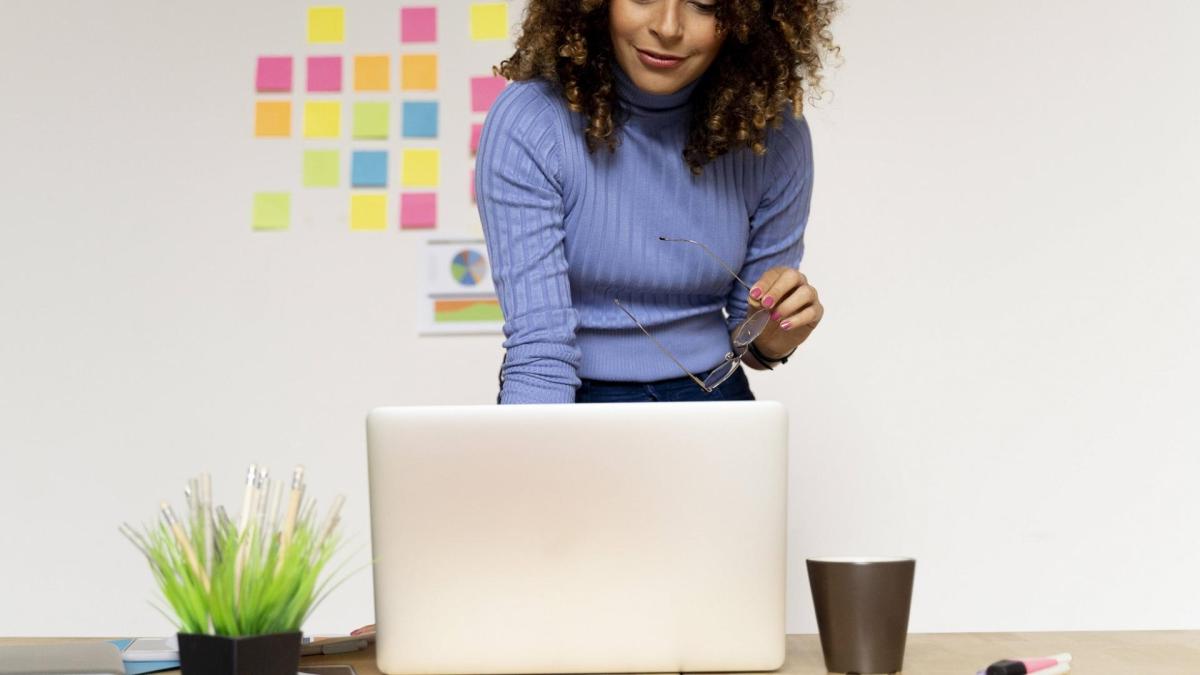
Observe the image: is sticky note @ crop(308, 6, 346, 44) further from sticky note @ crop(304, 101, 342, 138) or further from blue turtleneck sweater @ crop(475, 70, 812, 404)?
blue turtleneck sweater @ crop(475, 70, 812, 404)

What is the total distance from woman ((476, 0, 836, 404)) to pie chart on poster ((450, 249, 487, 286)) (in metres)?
0.96

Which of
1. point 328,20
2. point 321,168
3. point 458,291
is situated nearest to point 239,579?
point 458,291

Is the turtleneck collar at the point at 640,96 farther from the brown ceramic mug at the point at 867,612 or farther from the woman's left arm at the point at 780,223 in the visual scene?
the brown ceramic mug at the point at 867,612

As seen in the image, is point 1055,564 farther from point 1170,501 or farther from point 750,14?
point 750,14

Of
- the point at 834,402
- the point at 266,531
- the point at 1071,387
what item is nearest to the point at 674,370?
the point at 266,531

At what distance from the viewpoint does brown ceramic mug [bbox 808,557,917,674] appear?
35.9 inches

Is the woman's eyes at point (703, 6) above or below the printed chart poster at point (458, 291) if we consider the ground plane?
above

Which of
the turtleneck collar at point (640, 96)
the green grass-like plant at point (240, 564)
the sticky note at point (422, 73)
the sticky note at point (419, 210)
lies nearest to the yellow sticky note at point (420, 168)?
the sticky note at point (419, 210)

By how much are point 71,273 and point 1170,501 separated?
7.46 feet

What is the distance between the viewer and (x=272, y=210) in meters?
2.52

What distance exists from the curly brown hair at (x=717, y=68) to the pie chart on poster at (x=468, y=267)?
1.01 meters

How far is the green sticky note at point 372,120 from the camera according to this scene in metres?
2.50

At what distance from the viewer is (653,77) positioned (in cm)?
141

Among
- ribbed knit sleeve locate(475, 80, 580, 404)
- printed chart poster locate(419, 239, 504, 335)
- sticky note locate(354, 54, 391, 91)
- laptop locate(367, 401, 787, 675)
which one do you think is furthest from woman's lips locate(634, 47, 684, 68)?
sticky note locate(354, 54, 391, 91)
